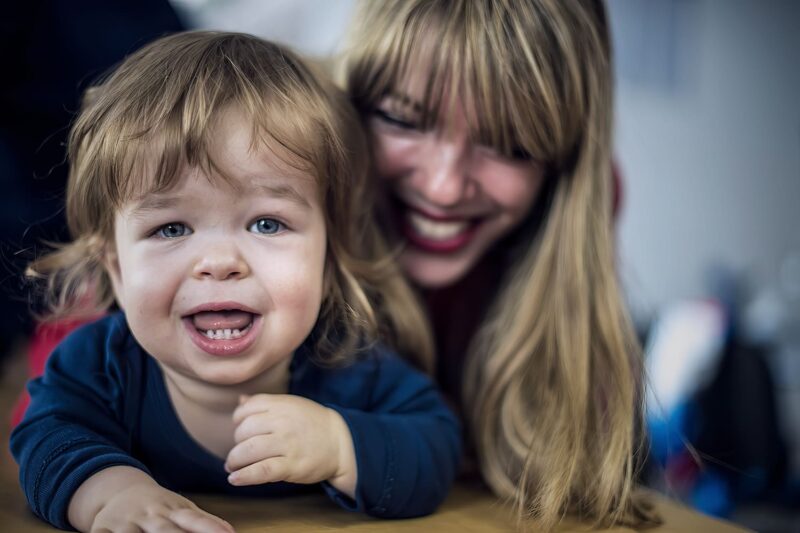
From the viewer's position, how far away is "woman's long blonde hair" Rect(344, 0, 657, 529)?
3.11 feet

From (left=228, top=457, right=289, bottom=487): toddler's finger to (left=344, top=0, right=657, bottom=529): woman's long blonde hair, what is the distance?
264mm

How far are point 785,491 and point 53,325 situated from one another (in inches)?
57.9

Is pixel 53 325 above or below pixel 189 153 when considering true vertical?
below

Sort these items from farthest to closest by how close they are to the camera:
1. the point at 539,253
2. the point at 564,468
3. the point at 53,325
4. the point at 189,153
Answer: the point at 539,253
the point at 53,325
the point at 564,468
the point at 189,153

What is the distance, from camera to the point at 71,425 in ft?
2.49

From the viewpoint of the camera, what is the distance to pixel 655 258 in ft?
8.76

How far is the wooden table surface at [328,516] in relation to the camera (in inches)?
29.9

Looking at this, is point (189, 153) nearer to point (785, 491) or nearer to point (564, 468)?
point (564, 468)

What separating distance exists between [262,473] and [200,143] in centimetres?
29

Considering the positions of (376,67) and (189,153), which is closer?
(189,153)

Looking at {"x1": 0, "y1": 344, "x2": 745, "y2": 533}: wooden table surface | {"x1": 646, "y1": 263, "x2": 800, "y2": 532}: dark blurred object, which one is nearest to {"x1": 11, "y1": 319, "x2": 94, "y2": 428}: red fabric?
{"x1": 0, "y1": 344, "x2": 745, "y2": 533}: wooden table surface

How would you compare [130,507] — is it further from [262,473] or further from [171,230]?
[171,230]

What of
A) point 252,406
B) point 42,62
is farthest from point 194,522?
point 42,62

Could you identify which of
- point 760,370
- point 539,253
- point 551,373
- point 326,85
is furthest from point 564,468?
point 760,370
